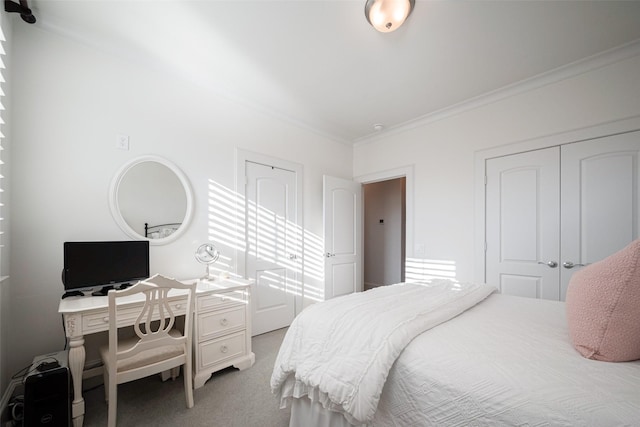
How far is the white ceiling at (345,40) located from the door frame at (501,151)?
61cm

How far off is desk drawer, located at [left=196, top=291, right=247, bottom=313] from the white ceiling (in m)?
2.04

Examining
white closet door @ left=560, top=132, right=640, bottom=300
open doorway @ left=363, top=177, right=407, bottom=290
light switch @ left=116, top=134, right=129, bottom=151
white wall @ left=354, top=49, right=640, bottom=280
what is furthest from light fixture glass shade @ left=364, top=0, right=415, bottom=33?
open doorway @ left=363, top=177, right=407, bottom=290

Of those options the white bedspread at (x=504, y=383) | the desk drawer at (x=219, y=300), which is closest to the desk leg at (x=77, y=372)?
the desk drawer at (x=219, y=300)

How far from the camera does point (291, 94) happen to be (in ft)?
9.52

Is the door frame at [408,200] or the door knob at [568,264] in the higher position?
the door frame at [408,200]

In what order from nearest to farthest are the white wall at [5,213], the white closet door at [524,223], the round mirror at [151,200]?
1. the white wall at [5,213]
2. the round mirror at [151,200]
3. the white closet door at [524,223]

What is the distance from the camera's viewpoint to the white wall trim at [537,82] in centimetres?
215

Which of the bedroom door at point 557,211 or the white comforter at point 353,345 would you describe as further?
the bedroom door at point 557,211

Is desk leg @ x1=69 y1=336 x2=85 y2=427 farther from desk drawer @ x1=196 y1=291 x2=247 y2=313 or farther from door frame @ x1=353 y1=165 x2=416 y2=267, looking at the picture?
door frame @ x1=353 y1=165 x2=416 y2=267

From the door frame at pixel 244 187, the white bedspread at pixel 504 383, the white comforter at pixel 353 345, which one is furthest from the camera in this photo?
the door frame at pixel 244 187

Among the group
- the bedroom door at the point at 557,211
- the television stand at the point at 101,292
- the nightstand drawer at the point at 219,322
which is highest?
the bedroom door at the point at 557,211

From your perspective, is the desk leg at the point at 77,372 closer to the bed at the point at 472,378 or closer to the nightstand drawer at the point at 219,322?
the nightstand drawer at the point at 219,322

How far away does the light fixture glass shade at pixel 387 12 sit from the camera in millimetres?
1660

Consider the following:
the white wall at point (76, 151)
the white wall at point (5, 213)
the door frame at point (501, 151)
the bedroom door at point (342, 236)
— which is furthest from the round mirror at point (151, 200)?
the door frame at point (501, 151)
